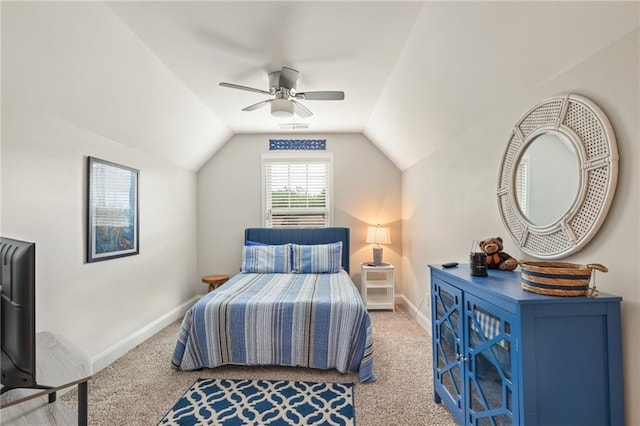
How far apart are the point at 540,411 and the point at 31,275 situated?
77.0 inches

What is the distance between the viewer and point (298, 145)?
4859 mm

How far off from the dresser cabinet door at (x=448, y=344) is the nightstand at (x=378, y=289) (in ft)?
6.79

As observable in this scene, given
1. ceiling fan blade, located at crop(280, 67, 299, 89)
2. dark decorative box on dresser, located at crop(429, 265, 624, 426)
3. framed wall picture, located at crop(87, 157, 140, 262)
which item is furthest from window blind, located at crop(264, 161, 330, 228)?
dark decorative box on dresser, located at crop(429, 265, 624, 426)

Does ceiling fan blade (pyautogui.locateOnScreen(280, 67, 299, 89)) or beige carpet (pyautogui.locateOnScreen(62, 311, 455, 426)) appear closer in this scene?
beige carpet (pyautogui.locateOnScreen(62, 311, 455, 426))

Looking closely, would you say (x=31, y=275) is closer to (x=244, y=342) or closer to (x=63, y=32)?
(x=63, y=32)

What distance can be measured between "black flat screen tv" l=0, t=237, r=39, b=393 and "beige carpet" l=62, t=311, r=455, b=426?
52.3 inches

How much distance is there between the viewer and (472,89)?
227 centimetres

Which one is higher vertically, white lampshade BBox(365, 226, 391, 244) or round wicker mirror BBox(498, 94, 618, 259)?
round wicker mirror BBox(498, 94, 618, 259)

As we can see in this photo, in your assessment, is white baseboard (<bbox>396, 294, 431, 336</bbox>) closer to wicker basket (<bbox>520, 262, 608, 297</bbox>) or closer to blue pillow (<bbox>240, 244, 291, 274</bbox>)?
blue pillow (<bbox>240, 244, 291, 274</bbox>)

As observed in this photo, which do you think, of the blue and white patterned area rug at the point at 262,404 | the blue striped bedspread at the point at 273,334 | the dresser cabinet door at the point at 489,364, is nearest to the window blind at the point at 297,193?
the blue striped bedspread at the point at 273,334

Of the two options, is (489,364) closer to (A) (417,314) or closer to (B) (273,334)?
(B) (273,334)

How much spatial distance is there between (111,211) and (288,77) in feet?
6.91

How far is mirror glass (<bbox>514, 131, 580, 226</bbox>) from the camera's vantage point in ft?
5.12

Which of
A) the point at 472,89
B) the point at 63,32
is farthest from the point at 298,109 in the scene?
the point at 63,32
